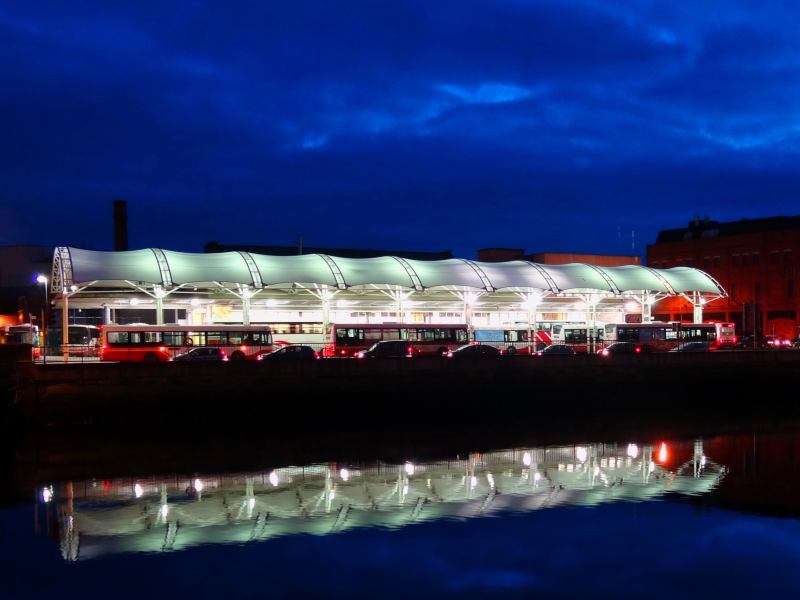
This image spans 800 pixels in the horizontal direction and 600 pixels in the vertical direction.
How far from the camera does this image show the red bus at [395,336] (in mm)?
55875

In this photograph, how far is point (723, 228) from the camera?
9762 cm

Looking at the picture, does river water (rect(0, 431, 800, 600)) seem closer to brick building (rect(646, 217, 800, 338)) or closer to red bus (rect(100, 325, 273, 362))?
red bus (rect(100, 325, 273, 362))

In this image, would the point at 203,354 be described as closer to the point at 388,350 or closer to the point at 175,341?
the point at 175,341

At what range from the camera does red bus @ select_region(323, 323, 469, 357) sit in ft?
183

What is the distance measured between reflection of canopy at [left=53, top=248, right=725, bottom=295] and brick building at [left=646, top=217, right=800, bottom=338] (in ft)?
53.0

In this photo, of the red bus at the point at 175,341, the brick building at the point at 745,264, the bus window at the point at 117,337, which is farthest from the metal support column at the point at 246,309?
the brick building at the point at 745,264

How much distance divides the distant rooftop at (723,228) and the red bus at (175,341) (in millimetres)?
61955

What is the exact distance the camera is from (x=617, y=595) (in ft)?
57.4

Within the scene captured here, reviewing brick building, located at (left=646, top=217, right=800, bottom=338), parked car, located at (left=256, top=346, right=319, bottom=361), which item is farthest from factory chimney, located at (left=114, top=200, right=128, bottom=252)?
brick building, located at (left=646, top=217, right=800, bottom=338)

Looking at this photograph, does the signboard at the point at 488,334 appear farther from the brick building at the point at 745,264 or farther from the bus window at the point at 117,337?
the brick building at the point at 745,264

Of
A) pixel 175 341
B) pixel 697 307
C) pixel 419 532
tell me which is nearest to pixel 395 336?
pixel 175 341

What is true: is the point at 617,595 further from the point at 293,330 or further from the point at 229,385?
the point at 293,330

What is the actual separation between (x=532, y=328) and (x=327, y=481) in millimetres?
39414

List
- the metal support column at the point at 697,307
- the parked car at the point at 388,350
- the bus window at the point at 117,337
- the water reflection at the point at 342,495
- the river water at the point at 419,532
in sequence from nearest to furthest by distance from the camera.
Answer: the river water at the point at 419,532
the water reflection at the point at 342,495
the bus window at the point at 117,337
the parked car at the point at 388,350
the metal support column at the point at 697,307
